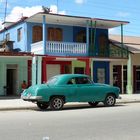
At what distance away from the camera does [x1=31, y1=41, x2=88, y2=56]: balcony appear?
108ft

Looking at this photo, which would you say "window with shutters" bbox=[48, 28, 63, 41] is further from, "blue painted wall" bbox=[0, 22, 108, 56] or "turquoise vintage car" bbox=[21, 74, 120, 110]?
"turquoise vintage car" bbox=[21, 74, 120, 110]

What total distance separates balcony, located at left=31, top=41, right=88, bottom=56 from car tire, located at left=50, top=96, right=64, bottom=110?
11.2 m

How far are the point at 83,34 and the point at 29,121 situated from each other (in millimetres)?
22273

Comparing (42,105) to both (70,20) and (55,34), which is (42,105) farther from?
(55,34)

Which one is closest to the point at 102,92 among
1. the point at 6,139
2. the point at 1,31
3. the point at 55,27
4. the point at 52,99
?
the point at 52,99

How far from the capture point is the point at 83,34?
37.6 meters

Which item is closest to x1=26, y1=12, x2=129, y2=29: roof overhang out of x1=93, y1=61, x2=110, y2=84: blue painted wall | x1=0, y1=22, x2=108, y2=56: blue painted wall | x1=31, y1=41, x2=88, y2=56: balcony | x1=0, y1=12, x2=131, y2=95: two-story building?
x1=0, y1=12, x2=131, y2=95: two-story building

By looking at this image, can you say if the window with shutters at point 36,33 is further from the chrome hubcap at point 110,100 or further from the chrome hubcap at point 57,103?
the chrome hubcap at point 57,103

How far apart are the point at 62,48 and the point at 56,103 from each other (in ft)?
40.4

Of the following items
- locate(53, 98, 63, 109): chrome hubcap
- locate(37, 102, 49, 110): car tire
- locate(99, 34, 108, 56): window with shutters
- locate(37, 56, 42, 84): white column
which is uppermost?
locate(99, 34, 108, 56): window with shutters

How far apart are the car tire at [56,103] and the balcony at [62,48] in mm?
11219

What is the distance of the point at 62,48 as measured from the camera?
33.4 m

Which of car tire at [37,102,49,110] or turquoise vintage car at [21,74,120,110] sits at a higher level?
turquoise vintage car at [21,74,120,110]

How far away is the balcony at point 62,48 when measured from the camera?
1291 inches
